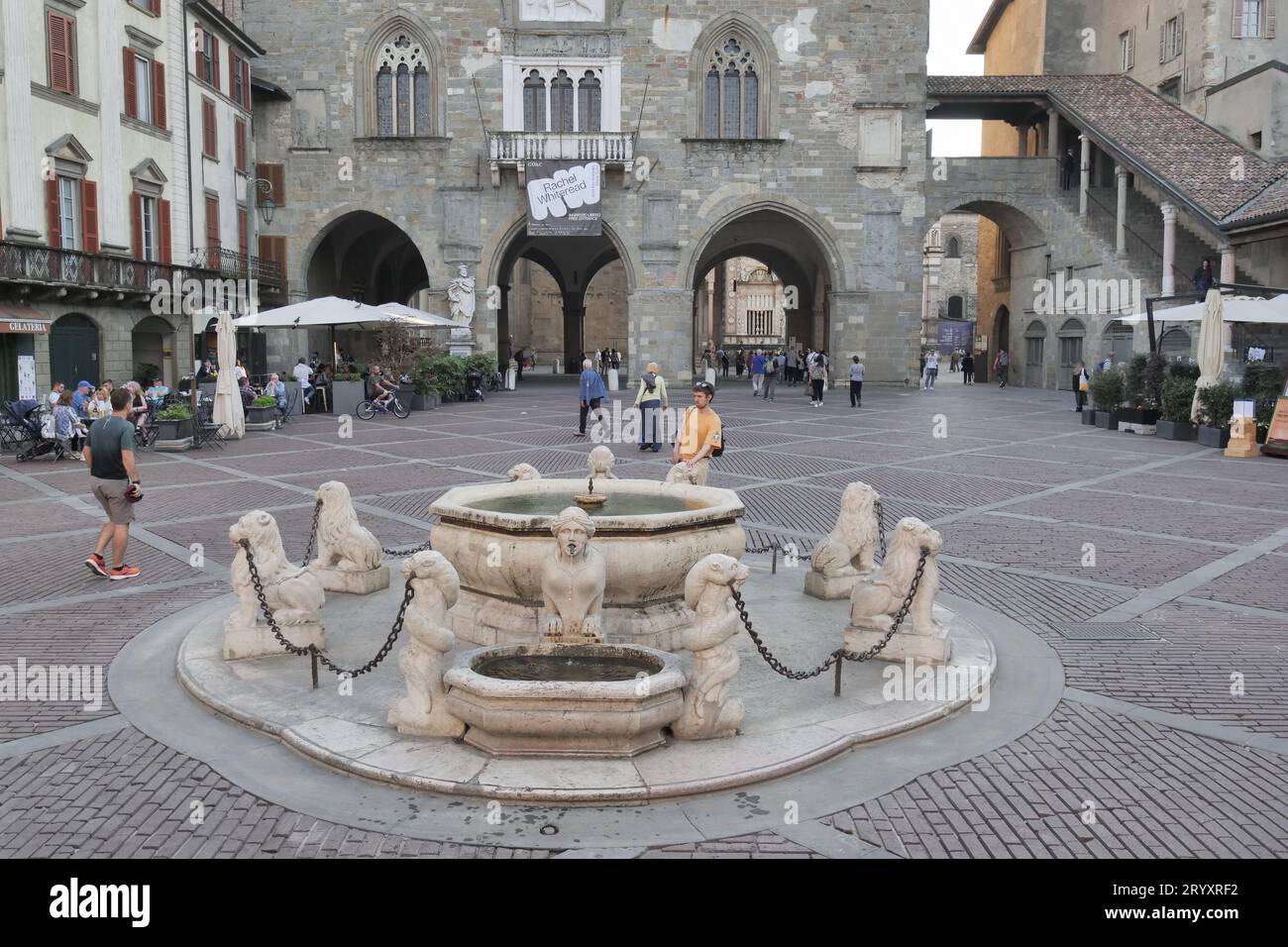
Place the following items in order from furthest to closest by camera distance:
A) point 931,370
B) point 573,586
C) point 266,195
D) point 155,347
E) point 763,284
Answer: point 763,284 → point 931,370 → point 266,195 → point 155,347 → point 573,586

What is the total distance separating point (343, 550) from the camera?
8.17 metres

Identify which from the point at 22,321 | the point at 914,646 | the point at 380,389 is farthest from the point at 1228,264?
the point at 22,321

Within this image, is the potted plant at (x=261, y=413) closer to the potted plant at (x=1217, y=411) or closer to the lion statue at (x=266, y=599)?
the lion statue at (x=266, y=599)

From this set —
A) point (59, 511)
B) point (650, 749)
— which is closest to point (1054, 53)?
point (59, 511)

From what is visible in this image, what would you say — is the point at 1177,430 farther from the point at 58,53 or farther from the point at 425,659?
the point at 58,53

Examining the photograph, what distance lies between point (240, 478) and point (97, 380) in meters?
13.3

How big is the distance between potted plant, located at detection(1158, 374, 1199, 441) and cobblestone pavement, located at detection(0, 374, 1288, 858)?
2106 mm

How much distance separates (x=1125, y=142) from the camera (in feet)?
99.7

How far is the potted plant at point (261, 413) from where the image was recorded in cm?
2219

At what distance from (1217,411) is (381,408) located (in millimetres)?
18585

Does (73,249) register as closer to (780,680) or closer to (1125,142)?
(780,680)

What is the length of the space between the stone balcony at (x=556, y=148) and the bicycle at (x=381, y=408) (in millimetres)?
10817

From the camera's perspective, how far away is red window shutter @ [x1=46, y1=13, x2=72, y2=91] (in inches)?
907

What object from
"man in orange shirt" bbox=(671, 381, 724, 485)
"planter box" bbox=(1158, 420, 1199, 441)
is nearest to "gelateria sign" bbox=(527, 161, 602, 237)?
"planter box" bbox=(1158, 420, 1199, 441)
